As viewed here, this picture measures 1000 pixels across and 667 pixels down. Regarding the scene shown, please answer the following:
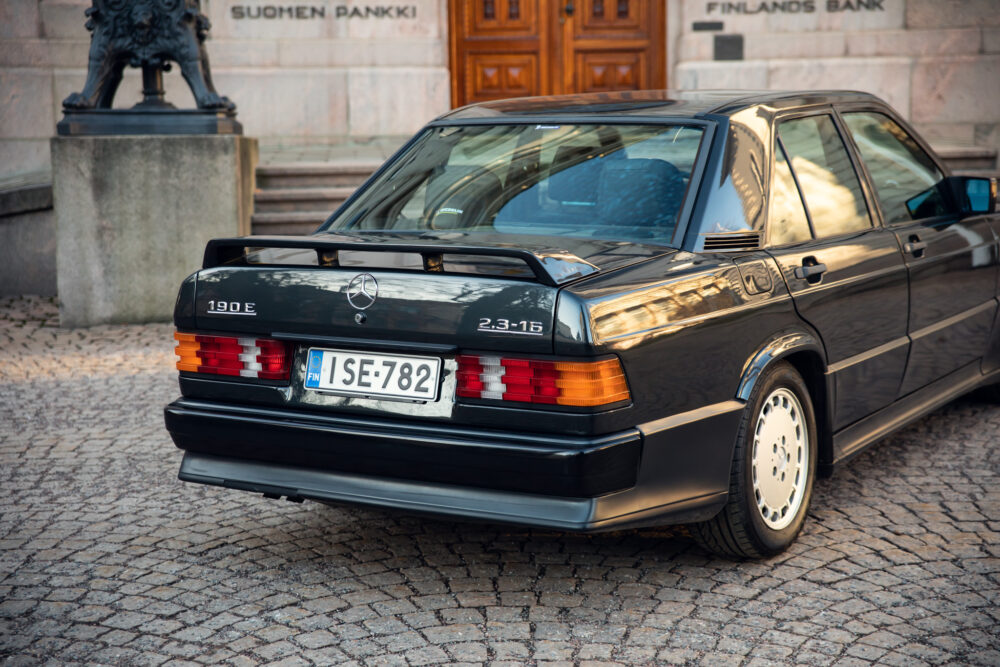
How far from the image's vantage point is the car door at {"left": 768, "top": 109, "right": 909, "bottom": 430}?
159 inches

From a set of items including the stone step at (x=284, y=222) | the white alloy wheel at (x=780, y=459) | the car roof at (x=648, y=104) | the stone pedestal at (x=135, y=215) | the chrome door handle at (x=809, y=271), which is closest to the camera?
the white alloy wheel at (x=780, y=459)

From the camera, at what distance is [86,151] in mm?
9203

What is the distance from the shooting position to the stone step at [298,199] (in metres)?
10.4

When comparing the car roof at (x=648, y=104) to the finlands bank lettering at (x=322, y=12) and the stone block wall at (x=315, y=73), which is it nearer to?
the stone block wall at (x=315, y=73)

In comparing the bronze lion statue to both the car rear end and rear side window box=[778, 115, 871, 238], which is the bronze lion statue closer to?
the car rear end

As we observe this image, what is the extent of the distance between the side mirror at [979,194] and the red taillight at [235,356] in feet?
10.9

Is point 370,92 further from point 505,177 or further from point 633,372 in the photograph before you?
point 633,372

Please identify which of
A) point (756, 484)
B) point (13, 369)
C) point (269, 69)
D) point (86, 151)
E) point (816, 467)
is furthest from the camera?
point (269, 69)

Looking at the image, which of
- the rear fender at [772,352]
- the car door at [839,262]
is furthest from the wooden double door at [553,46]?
the rear fender at [772,352]

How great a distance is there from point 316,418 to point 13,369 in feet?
16.3

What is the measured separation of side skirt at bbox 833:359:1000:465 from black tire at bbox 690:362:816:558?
0.33m

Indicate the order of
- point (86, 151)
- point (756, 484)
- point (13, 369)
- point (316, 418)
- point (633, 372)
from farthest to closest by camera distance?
point (86, 151), point (13, 369), point (756, 484), point (316, 418), point (633, 372)

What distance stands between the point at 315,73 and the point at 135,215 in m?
4.45

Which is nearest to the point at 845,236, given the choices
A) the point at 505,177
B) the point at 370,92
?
the point at 505,177
